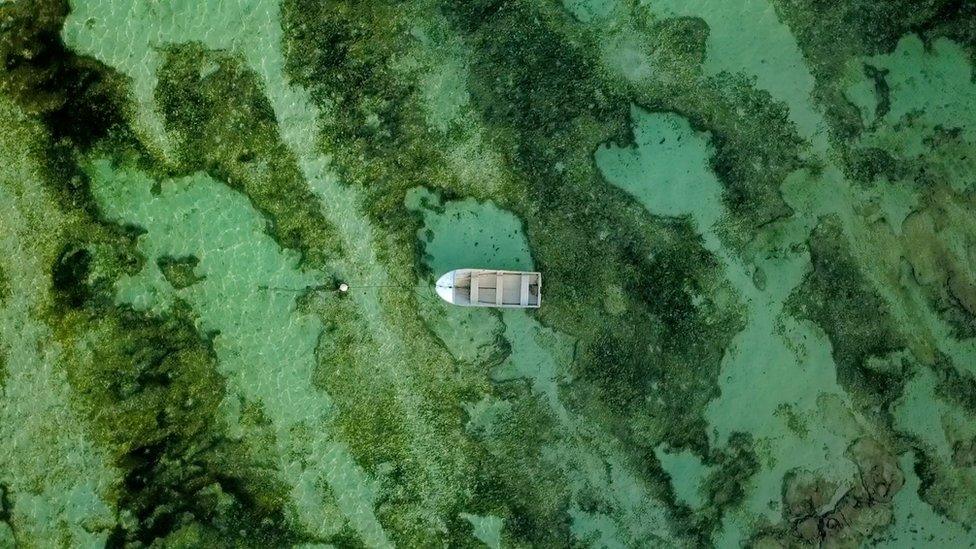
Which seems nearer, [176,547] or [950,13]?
[176,547]

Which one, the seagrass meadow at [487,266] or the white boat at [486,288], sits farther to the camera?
the seagrass meadow at [487,266]

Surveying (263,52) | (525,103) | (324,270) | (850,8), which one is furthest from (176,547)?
(850,8)

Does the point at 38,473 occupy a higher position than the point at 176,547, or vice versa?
the point at 38,473

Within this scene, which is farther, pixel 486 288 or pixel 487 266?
pixel 487 266

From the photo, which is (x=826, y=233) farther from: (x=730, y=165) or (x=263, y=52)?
(x=263, y=52)

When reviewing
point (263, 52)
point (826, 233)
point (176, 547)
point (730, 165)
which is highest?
point (263, 52)
